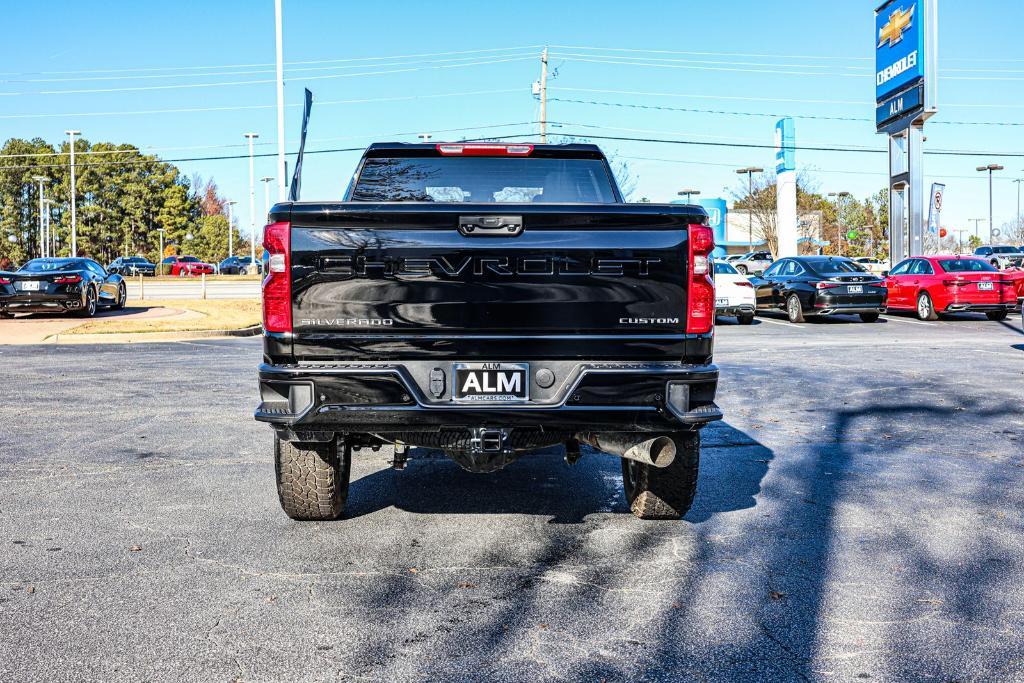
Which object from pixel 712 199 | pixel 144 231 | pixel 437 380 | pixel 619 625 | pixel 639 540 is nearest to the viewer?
pixel 619 625

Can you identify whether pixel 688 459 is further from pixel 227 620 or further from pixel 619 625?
pixel 227 620

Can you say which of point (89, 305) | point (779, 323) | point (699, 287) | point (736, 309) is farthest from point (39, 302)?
point (699, 287)

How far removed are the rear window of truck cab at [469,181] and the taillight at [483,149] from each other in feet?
0.15

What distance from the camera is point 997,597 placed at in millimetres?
4121

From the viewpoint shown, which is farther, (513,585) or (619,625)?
(513,585)

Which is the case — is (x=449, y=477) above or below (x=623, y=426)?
below

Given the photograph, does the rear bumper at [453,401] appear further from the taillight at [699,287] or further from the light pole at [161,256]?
the light pole at [161,256]

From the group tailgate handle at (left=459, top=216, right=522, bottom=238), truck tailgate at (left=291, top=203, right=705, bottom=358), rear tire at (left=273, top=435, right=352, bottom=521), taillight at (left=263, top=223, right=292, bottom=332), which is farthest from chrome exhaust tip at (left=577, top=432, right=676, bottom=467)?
taillight at (left=263, top=223, right=292, bottom=332)

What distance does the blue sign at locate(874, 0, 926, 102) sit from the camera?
32.1 meters

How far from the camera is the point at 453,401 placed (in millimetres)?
4418

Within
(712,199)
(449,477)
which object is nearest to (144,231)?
(712,199)

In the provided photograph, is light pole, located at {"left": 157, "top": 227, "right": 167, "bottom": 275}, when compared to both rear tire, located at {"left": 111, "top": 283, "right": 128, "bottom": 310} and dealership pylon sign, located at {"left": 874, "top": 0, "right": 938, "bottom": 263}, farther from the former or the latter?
dealership pylon sign, located at {"left": 874, "top": 0, "right": 938, "bottom": 263}

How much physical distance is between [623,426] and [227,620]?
1.89m

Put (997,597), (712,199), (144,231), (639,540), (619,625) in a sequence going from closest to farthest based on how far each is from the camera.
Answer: (619,625), (997,597), (639,540), (712,199), (144,231)
